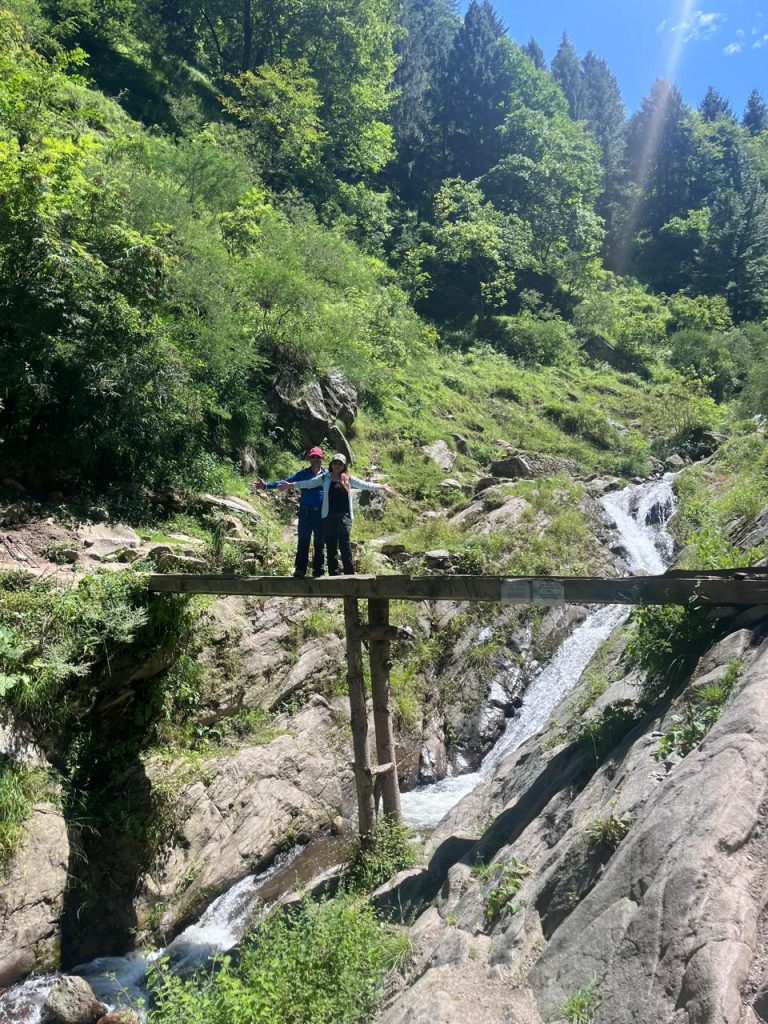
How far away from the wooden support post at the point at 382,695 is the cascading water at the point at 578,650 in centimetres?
166

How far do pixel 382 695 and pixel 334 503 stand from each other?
102 inches

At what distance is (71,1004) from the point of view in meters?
6.77

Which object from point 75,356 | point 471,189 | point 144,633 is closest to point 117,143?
point 75,356

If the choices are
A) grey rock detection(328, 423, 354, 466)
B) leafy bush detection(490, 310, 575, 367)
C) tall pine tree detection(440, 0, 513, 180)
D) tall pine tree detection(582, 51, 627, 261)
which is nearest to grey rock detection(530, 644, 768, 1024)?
grey rock detection(328, 423, 354, 466)

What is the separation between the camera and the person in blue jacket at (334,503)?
8867 millimetres

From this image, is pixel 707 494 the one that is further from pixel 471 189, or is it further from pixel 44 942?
pixel 471 189

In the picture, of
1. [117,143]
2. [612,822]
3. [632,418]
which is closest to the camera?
[612,822]

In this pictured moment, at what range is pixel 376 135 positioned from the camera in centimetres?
4138

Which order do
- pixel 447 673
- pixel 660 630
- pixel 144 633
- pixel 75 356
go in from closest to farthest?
pixel 660 630
pixel 144 633
pixel 75 356
pixel 447 673

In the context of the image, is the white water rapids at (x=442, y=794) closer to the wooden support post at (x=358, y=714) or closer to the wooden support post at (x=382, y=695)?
the wooden support post at (x=382, y=695)

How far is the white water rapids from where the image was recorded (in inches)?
286

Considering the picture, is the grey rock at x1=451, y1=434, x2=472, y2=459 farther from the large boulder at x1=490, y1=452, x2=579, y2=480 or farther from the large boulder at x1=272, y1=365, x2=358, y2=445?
the large boulder at x1=272, y1=365, x2=358, y2=445

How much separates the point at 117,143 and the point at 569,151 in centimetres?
3524

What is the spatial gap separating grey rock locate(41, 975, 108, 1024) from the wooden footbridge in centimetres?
329
